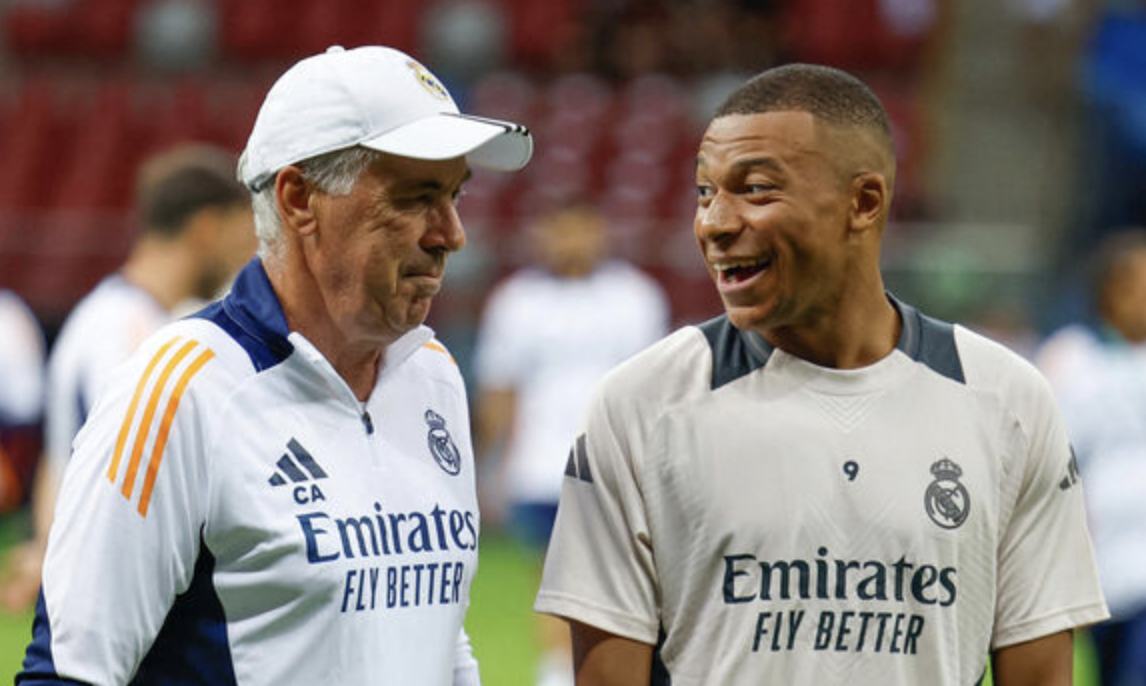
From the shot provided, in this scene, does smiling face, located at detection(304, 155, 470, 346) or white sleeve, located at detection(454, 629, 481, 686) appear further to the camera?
white sleeve, located at detection(454, 629, 481, 686)

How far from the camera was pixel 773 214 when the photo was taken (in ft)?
10.3

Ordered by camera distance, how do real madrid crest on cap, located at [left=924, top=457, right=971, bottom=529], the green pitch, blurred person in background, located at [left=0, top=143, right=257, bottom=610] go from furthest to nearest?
the green pitch
blurred person in background, located at [left=0, top=143, right=257, bottom=610]
real madrid crest on cap, located at [left=924, top=457, right=971, bottom=529]

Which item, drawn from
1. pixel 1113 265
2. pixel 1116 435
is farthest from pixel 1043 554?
pixel 1113 265

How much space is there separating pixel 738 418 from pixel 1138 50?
48.3ft

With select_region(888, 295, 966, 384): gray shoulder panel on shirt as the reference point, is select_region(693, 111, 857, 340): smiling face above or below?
above

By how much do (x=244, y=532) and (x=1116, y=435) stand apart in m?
5.11

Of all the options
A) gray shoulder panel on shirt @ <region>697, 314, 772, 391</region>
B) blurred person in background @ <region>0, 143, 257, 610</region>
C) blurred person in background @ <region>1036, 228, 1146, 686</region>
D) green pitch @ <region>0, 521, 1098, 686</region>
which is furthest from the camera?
green pitch @ <region>0, 521, 1098, 686</region>

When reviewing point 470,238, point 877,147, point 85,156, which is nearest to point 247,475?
point 877,147

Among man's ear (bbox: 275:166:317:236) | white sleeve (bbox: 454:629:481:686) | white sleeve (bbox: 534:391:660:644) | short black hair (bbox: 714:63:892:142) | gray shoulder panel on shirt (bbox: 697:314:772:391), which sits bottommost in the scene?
white sleeve (bbox: 454:629:481:686)

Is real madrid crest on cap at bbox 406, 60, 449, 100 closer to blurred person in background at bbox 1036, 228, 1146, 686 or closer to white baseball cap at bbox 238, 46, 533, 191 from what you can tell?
white baseball cap at bbox 238, 46, 533, 191

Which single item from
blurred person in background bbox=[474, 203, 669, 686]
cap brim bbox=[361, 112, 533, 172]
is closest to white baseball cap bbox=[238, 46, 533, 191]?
cap brim bbox=[361, 112, 533, 172]

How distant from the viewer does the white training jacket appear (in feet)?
9.64

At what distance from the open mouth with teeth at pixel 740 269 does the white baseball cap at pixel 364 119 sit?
40cm

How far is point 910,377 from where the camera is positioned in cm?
330
